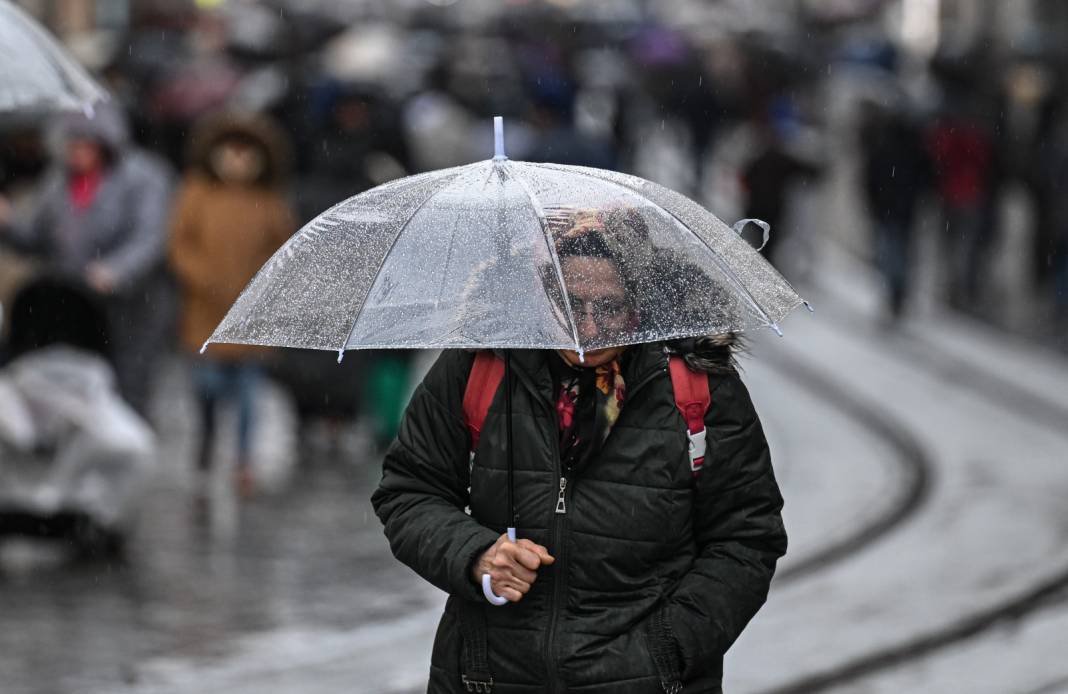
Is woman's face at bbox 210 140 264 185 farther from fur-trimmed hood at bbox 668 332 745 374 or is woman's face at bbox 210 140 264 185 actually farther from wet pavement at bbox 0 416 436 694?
fur-trimmed hood at bbox 668 332 745 374

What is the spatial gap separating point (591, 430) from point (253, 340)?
68cm

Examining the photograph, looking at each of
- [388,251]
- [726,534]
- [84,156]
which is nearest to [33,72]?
[388,251]

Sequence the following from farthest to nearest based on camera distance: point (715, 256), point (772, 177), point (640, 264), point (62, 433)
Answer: point (772, 177) < point (62, 433) < point (715, 256) < point (640, 264)

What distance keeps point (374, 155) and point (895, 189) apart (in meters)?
6.39

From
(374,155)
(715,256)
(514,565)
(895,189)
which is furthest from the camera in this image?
(895,189)

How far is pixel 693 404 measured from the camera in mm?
4324

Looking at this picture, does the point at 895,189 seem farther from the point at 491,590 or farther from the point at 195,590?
the point at 491,590

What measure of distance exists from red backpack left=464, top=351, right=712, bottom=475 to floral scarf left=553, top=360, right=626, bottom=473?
0.36 feet

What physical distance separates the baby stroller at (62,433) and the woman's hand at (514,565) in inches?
203

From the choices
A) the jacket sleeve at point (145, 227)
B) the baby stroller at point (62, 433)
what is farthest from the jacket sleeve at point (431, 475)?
the jacket sleeve at point (145, 227)

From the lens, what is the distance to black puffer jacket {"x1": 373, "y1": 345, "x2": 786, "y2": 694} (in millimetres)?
4262

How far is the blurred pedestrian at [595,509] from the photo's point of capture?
425 cm

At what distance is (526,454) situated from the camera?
427 cm

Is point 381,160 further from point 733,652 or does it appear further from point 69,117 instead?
point 733,652
